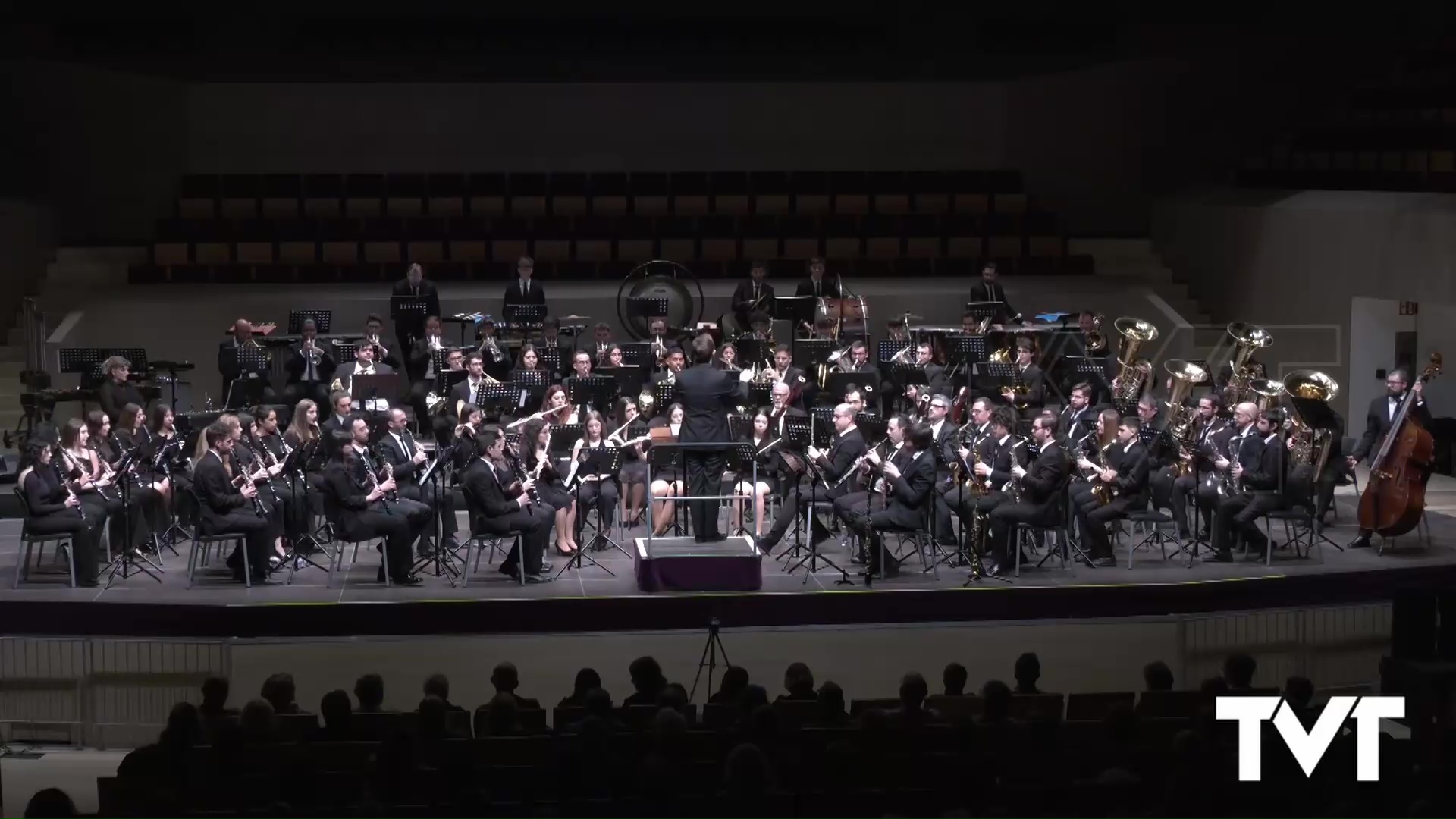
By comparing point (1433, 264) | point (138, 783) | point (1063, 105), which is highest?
point (1063, 105)

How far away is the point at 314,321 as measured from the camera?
1505 cm

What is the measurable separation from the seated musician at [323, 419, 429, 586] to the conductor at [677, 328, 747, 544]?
1.82m

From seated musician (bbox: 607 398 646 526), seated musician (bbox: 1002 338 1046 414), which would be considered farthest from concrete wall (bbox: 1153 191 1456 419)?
seated musician (bbox: 607 398 646 526)

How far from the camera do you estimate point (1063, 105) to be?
20516mm

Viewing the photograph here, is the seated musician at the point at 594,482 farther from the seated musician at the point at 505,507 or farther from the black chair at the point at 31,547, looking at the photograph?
the black chair at the point at 31,547

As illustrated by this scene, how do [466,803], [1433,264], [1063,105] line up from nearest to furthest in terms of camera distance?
[466,803]
[1433,264]
[1063,105]

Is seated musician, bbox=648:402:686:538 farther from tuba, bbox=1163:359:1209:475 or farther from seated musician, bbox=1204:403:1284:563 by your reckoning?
seated musician, bbox=1204:403:1284:563

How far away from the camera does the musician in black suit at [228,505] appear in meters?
10.9

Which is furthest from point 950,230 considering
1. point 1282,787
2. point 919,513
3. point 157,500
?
point 1282,787

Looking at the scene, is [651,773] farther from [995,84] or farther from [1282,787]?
→ [995,84]

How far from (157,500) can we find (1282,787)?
27.4ft

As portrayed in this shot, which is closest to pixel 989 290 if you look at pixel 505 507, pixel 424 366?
pixel 424 366

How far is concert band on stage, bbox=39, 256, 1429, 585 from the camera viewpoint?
1123 cm

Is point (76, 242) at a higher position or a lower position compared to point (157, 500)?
higher
